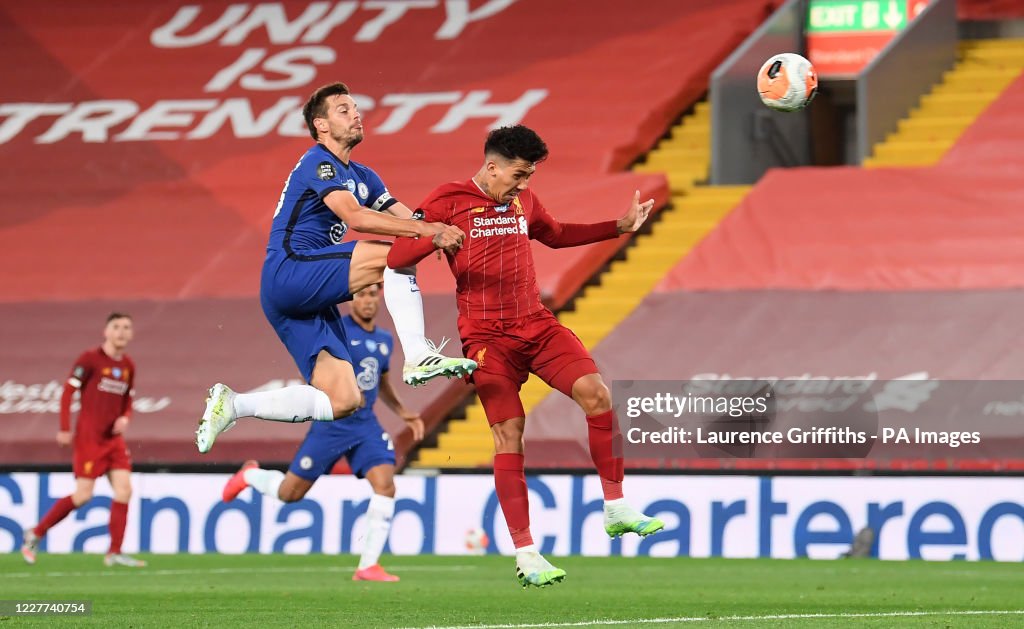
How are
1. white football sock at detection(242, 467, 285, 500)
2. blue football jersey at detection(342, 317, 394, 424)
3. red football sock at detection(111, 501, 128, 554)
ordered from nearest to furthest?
white football sock at detection(242, 467, 285, 500), blue football jersey at detection(342, 317, 394, 424), red football sock at detection(111, 501, 128, 554)

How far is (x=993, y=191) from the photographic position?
16.4 m

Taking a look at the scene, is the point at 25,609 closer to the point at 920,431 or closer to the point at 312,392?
the point at 312,392

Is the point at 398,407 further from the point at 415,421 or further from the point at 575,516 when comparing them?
the point at 575,516

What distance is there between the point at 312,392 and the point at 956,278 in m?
9.07

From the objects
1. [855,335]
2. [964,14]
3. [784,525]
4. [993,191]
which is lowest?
[784,525]

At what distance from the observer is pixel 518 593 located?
962 cm

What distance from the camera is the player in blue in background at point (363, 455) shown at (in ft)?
36.6

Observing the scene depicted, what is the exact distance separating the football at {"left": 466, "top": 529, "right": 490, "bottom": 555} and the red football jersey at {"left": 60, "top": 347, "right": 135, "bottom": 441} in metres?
2.95

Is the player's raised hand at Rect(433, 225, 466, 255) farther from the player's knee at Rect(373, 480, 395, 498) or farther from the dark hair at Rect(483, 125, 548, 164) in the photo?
the player's knee at Rect(373, 480, 395, 498)

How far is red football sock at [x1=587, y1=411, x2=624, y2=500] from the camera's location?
7.82 meters

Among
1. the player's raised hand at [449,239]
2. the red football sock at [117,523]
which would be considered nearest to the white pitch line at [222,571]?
the red football sock at [117,523]

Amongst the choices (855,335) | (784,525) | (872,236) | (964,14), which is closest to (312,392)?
(784,525)

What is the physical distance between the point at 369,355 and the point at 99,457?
284 cm

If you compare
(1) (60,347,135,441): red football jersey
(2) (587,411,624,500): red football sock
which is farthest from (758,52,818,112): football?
(1) (60,347,135,441): red football jersey
